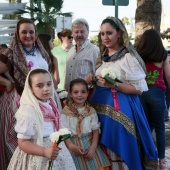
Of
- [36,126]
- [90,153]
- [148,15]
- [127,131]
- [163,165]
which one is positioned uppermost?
[148,15]

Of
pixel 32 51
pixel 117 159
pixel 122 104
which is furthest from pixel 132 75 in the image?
pixel 32 51

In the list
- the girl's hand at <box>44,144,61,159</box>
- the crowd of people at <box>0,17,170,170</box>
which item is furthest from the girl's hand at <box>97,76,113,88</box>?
the girl's hand at <box>44,144,61,159</box>

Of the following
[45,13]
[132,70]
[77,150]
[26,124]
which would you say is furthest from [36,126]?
[45,13]

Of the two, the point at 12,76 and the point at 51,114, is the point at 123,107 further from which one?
the point at 12,76

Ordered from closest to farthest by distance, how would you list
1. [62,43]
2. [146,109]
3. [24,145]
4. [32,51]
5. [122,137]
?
[24,145]
[122,137]
[32,51]
[146,109]
[62,43]

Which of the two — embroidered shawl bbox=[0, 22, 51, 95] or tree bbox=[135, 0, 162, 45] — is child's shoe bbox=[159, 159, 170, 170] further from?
tree bbox=[135, 0, 162, 45]

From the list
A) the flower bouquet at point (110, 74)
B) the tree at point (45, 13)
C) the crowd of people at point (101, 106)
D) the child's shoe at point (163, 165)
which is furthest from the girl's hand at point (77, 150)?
the tree at point (45, 13)

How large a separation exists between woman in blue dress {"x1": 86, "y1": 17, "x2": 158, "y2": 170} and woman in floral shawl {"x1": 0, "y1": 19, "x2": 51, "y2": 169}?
0.65 metres

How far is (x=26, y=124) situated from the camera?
254cm

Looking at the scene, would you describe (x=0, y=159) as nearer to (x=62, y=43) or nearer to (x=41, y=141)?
(x=41, y=141)

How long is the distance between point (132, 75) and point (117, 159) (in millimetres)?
801

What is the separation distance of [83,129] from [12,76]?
840mm

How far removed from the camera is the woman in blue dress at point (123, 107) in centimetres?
320

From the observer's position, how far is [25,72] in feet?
10.7
